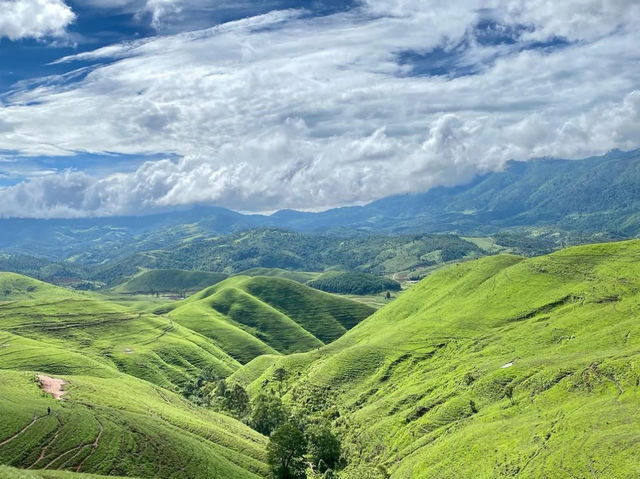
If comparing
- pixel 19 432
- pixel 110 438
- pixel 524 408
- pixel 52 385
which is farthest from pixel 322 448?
pixel 52 385

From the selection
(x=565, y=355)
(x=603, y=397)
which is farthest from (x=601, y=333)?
(x=603, y=397)

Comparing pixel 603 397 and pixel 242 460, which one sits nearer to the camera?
pixel 603 397

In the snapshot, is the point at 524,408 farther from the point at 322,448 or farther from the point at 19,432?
the point at 19,432

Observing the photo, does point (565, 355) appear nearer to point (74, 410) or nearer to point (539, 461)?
point (539, 461)

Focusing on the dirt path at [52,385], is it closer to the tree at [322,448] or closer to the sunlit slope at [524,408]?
the tree at [322,448]

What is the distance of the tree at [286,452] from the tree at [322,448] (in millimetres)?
17598

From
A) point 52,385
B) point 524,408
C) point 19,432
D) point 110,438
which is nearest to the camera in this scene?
point 19,432

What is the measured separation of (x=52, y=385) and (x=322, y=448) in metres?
83.1

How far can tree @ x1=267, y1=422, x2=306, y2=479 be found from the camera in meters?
126

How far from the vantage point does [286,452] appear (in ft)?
417

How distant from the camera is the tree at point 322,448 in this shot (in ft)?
487

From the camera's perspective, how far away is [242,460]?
139m

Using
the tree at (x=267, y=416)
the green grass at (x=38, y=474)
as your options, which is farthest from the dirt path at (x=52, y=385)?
the tree at (x=267, y=416)

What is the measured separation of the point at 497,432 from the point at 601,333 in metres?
61.3
